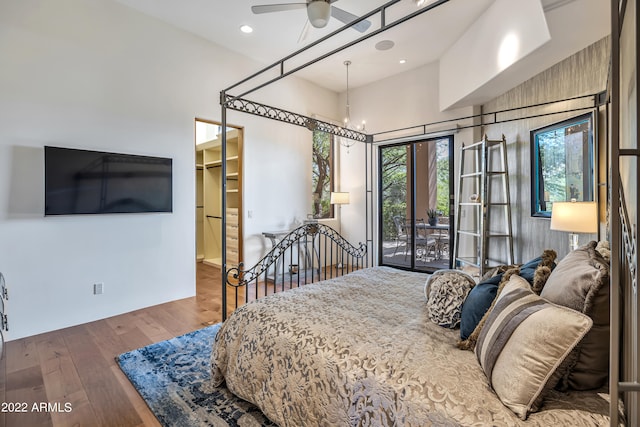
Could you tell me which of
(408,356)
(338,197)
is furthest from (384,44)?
(408,356)

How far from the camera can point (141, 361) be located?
232cm

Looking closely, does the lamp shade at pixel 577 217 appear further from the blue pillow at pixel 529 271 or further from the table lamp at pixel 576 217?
the blue pillow at pixel 529 271

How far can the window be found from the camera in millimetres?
5661

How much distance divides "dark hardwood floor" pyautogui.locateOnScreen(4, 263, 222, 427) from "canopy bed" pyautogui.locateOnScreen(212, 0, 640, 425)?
697 millimetres

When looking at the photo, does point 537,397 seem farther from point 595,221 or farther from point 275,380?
point 595,221

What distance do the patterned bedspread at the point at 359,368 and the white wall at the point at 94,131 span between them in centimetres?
218

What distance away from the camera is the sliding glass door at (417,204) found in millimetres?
4796

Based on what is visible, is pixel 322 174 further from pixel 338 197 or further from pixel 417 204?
pixel 417 204

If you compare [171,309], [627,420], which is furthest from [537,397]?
[171,309]

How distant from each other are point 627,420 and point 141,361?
274cm

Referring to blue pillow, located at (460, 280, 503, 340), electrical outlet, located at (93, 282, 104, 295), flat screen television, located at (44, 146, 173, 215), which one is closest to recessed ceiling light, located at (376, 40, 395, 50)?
flat screen television, located at (44, 146, 173, 215)

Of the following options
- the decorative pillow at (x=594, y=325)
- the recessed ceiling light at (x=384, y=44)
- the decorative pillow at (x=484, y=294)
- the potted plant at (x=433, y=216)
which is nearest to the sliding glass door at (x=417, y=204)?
the potted plant at (x=433, y=216)

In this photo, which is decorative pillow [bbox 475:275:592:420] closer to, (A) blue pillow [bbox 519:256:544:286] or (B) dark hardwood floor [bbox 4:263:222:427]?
(A) blue pillow [bbox 519:256:544:286]

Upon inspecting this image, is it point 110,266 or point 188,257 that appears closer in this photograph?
point 110,266
